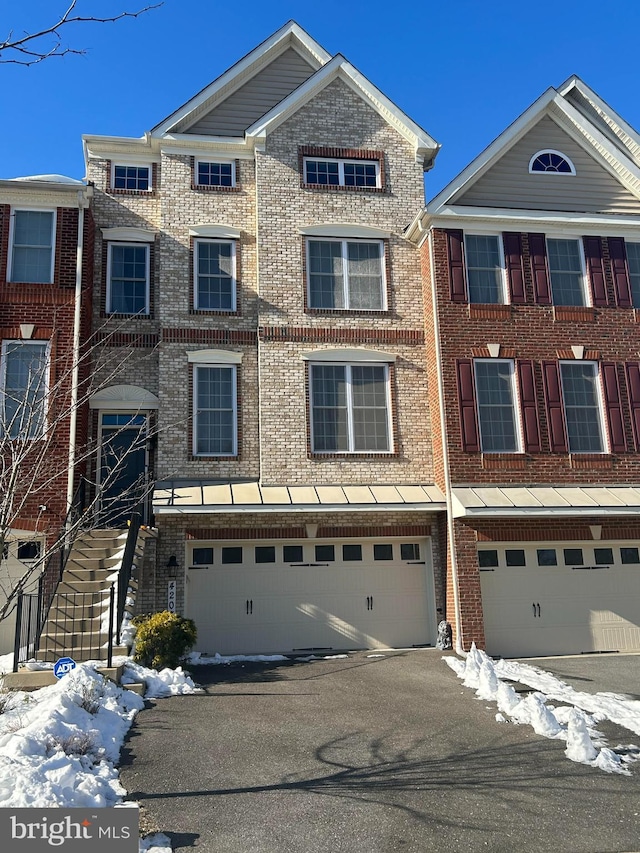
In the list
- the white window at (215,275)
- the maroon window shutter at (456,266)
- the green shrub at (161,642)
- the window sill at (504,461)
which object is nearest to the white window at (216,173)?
the white window at (215,275)

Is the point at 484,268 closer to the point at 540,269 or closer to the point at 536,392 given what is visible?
the point at 540,269

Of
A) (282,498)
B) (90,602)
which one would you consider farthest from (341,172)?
(90,602)

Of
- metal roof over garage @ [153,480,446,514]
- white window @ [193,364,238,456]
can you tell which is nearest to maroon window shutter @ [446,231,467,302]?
metal roof over garage @ [153,480,446,514]

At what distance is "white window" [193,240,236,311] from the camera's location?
16391 millimetres

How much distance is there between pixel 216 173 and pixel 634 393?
1091 cm

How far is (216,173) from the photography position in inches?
678

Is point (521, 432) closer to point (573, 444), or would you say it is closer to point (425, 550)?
point (573, 444)

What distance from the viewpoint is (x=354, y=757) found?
7824mm

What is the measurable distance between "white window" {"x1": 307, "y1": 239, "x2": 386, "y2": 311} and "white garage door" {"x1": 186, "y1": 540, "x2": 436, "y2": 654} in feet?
18.0

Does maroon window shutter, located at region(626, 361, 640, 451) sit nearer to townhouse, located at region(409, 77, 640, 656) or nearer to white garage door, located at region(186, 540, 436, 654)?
townhouse, located at region(409, 77, 640, 656)

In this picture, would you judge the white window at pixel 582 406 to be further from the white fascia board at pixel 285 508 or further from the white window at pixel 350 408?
the white window at pixel 350 408

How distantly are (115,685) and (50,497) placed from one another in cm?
517

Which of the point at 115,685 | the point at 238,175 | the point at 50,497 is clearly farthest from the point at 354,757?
the point at 238,175

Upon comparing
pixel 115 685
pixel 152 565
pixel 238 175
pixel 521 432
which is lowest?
pixel 115 685
